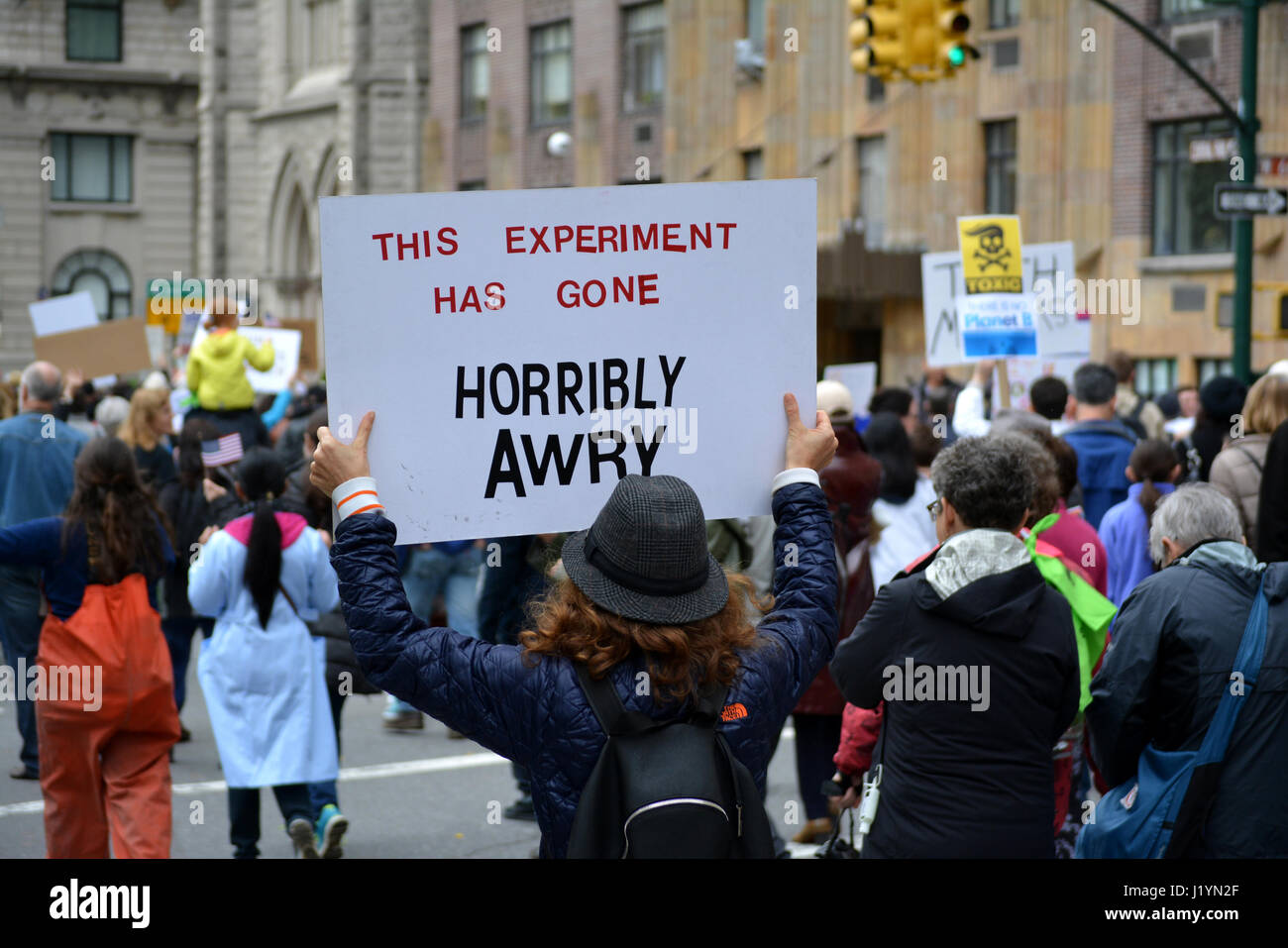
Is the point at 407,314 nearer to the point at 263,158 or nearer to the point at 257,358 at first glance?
the point at 257,358

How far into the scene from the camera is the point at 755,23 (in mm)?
31609

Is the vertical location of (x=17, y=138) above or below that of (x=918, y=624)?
above

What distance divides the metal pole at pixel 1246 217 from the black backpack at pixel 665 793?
38.6ft

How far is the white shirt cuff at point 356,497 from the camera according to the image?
309cm

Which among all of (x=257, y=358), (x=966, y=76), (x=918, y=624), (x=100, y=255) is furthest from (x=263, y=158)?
(x=918, y=624)

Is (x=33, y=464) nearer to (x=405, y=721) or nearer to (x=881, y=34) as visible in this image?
(x=405, y=721)

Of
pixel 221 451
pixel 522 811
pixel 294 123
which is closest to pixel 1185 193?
pixel 221 451

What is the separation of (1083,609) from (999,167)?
2216 cm

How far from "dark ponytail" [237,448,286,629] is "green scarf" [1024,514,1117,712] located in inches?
124

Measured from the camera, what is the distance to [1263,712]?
13.4ft

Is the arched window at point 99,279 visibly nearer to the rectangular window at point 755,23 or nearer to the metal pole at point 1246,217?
the rectangular window at point 755,23

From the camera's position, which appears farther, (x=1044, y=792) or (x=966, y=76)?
(x=966, y=76)

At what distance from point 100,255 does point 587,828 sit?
176 ft

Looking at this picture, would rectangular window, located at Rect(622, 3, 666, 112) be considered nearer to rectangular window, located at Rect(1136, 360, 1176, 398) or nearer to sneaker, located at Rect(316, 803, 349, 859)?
rectangular window, located at Rect(1136, 360, 1176, 398)
